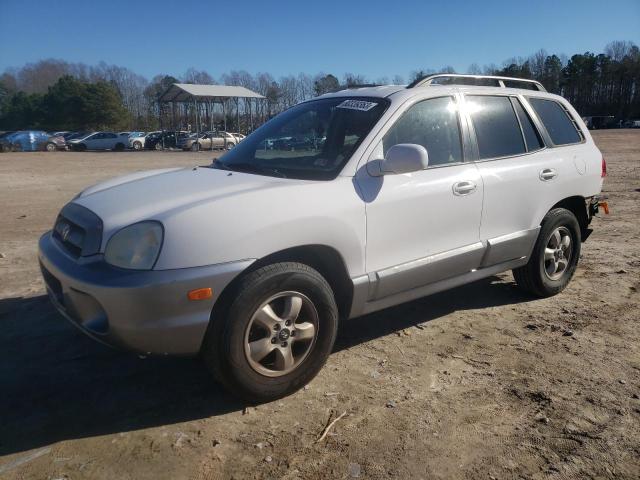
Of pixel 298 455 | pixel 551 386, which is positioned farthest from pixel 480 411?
pixel 298 455

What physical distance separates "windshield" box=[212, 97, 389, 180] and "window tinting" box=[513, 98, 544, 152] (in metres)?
1.49

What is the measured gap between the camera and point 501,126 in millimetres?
4160

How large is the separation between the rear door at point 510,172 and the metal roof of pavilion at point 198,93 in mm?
35880

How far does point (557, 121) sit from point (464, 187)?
5.52ft

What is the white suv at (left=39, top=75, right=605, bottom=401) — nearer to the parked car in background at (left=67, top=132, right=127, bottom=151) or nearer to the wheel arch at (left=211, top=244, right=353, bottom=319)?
the wheel arch at (left=211, top=244, right=353, bottom=319)

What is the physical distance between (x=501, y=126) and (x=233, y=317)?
2.78 m

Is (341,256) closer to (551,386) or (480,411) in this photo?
(480,411)

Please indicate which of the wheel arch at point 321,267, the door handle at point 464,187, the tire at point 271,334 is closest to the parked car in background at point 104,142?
the door handle at point 464,187

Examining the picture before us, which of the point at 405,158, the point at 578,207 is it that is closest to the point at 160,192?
the point at 405,158

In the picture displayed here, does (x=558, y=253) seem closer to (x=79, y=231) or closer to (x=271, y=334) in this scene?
(x=271, y=334)

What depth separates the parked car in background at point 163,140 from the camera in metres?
40.3

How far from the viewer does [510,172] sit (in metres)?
4.00

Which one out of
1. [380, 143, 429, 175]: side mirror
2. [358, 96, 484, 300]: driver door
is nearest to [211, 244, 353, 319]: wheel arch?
[358, 96, 484, 300]: driver door

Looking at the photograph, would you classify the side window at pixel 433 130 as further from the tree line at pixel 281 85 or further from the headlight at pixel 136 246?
the tree line at pixel 281 85
